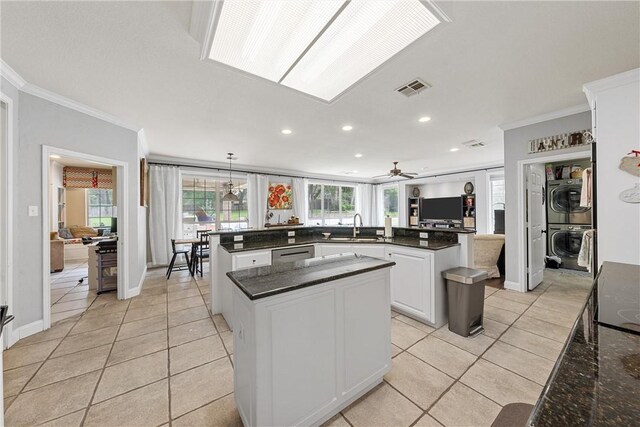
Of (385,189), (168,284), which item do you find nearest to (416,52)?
(168,284)

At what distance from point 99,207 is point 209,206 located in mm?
4068

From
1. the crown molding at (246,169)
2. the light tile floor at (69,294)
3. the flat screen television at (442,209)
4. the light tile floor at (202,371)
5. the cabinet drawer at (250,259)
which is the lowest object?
the light tile floor at (202,371)

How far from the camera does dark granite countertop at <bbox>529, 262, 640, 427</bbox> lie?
43 centimetres

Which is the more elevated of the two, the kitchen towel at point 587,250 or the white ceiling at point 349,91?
the white ceiling at point 349,91

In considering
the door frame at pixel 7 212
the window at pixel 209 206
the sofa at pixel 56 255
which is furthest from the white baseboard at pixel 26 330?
the sofa at pixel 56 255

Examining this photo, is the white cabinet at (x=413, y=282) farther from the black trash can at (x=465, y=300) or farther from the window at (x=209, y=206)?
the window at (x=209, y=206)

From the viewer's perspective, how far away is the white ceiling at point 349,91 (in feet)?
5.23

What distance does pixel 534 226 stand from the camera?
12.4 feet

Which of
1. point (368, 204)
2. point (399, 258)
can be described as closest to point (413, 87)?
point (399, 258)

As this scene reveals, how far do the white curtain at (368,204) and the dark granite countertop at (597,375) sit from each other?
8610 mm

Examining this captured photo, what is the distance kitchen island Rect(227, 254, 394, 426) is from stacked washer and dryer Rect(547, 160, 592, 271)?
5.29 meters

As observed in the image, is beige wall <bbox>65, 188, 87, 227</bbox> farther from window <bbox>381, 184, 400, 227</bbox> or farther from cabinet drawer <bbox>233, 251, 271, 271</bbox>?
window <bbox>381, 184, 400, 227</bbox>

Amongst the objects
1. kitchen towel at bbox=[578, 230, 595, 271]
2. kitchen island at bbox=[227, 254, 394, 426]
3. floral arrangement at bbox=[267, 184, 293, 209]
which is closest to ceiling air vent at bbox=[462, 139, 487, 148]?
kitchen towel at bbox=[578, 230, 595, 271]

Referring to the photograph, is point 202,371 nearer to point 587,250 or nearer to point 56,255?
point 587,250
